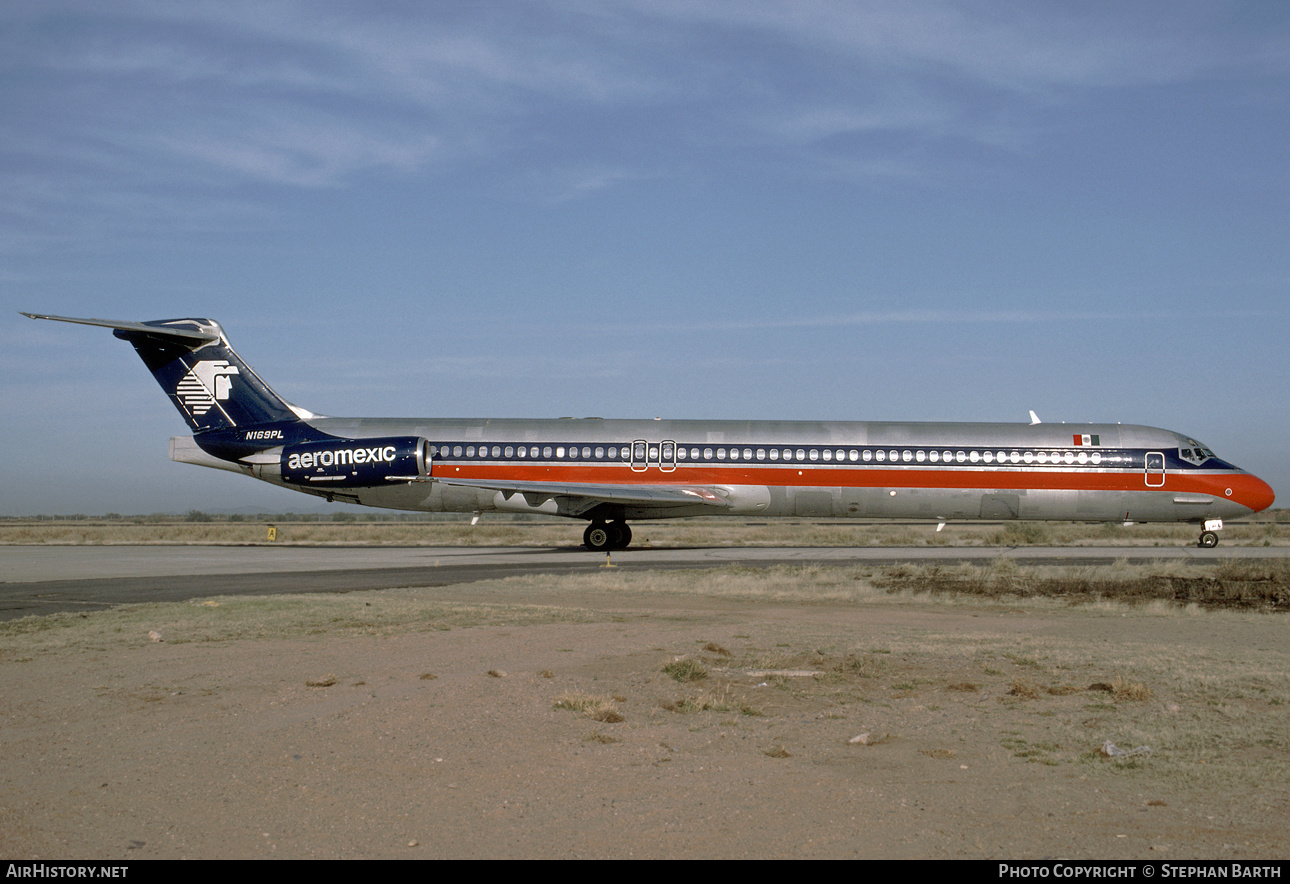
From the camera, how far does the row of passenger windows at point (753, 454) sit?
30.6 metres

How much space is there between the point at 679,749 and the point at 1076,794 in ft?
8.51

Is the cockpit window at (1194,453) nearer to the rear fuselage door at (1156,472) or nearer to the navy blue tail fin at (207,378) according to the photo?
the rear fuselage door at (1156,472)

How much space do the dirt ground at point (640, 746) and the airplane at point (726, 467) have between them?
18.4m

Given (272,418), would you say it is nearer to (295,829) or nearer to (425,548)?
(425,548)

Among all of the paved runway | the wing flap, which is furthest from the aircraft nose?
the wing flap

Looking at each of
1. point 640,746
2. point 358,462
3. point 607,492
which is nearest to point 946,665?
point 640,746

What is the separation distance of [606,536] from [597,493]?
8.24 feet

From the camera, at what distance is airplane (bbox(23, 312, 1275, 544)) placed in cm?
3033

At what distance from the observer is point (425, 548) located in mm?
34344

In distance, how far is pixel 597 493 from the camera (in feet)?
97.7

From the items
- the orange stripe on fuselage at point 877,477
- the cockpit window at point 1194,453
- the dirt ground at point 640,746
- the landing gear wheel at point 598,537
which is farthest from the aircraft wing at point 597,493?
the dirt ground at point 640,746

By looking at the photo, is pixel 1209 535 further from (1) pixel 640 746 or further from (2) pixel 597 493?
(1) pixel 640 746

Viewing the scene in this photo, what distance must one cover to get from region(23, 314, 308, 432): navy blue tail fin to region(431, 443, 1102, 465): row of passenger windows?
6651mm

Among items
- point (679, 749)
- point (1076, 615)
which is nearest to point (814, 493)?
point (1076, 615)
